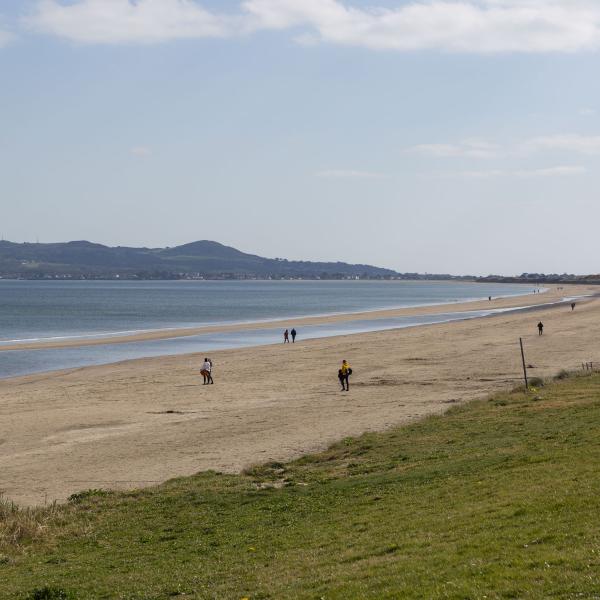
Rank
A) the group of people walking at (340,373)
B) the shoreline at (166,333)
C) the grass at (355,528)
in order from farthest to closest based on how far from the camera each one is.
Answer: the shoreline at (166,333) < the group of people walking at (340,373) < the grass at (355,528)

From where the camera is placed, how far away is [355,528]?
1451 centimetres

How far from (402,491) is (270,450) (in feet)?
26.0

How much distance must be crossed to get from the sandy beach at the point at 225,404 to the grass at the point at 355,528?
306cm

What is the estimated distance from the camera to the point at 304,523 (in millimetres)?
15594

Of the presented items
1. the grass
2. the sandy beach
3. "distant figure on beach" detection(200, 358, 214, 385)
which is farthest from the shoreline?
the grass

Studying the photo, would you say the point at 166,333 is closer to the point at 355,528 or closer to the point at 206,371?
the point at 206,371

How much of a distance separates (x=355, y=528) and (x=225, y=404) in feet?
66.5

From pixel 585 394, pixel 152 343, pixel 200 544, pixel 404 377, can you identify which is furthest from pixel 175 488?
pixel 152 343

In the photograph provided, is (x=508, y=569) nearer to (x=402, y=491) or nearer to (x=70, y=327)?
(x=402, y=491)

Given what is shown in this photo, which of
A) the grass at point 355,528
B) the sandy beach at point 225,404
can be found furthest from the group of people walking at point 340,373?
the grass at point 355,528

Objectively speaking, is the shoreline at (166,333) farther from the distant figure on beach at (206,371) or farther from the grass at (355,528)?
the grass at (355,528)

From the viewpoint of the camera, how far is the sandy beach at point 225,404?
23.6 meters

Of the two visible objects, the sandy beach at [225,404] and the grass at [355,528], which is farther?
the sandy beach at [225,404]

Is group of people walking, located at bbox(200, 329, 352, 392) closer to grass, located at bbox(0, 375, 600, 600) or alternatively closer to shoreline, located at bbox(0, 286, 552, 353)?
grass, located at bbox(0, 375, 600, 600)
